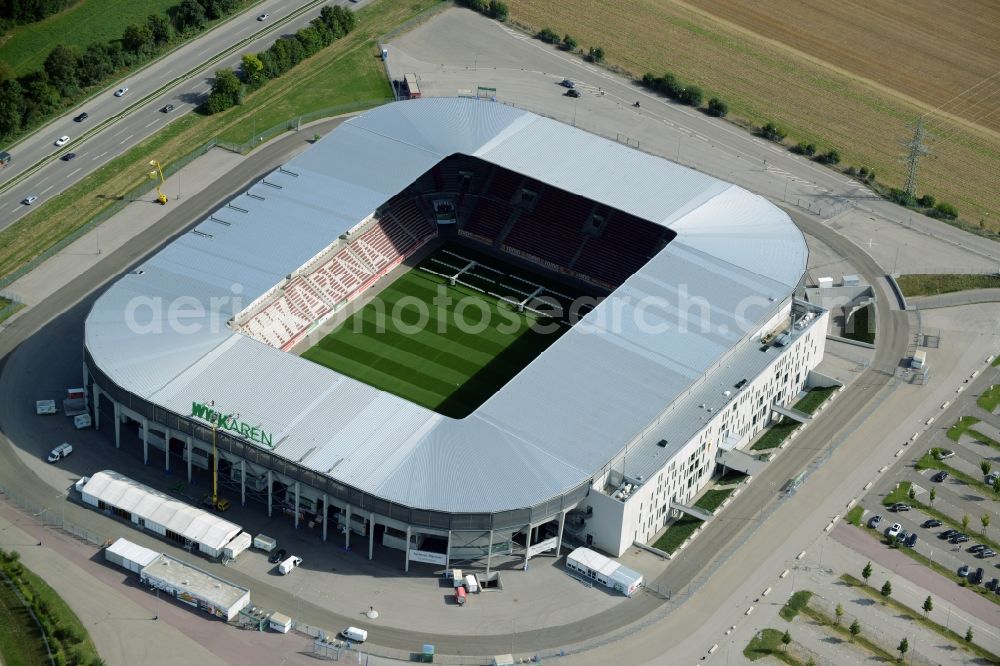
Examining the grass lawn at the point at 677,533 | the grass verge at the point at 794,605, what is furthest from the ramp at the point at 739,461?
the grass verge at the point at 794,605

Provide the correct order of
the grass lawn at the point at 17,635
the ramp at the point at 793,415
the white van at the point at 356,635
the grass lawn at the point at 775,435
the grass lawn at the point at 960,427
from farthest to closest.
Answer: the grass lawn at the point at 960,427
the ramp at the point at 793,415
the grass lawn at the point at 775,435
the white van at the point at 356,635
the grass lawn at the point at 17,635

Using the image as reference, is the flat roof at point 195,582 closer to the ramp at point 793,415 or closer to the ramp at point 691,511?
the ramp at point 691,511

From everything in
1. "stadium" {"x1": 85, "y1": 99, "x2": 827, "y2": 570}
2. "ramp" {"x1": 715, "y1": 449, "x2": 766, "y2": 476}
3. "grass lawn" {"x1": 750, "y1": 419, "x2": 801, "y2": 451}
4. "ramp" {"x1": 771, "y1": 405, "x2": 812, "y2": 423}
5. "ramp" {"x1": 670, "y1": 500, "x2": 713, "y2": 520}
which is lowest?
"ramp" {"x1": 670, "y1": 500, "x2": 713, "y2": 520}

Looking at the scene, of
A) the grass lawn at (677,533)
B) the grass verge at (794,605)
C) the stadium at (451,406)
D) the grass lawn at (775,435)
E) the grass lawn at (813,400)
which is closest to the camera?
the grass verge at (794,605)

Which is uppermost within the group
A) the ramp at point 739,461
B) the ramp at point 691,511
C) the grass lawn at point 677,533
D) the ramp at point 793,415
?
the ramp at point 793,415

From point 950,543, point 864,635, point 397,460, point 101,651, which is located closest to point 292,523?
point 397,460

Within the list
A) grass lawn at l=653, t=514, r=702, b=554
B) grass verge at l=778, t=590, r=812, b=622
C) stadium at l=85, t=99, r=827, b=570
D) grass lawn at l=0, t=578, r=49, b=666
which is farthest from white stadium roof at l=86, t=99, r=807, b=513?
grass lawn at l=0, t=578, r=49, b=666

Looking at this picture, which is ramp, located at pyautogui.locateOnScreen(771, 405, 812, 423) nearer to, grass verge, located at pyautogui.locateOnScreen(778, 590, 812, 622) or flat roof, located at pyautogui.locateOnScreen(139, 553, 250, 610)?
grass verge, located at pyautogui.locateOnScreen(778, 590, 812, 622)
